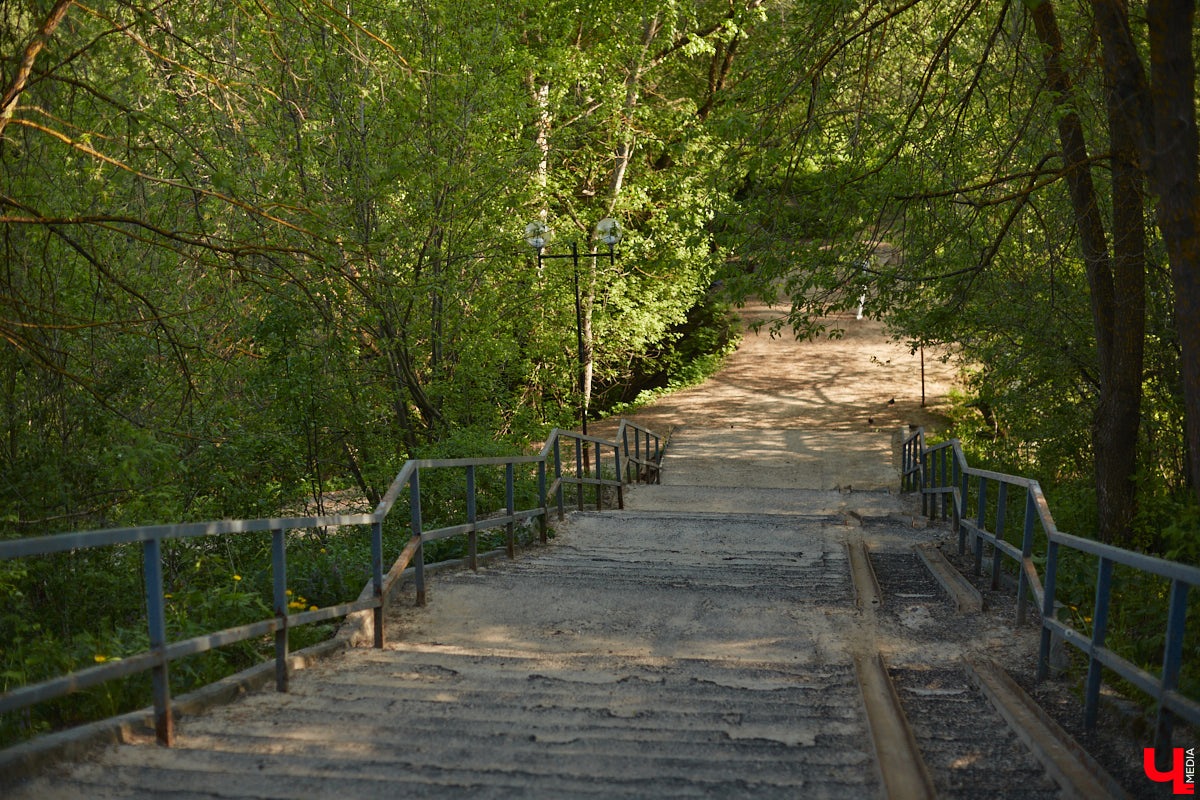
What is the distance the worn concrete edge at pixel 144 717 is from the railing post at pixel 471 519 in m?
1.59

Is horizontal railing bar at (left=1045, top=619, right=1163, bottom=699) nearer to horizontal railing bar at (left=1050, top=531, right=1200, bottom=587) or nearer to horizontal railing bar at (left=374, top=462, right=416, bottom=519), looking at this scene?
horizontal railing bar at (left=1050, top=531, right=1200, bottom=587)

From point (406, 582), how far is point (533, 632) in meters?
1.14

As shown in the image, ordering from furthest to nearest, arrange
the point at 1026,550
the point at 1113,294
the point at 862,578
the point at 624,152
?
the point at 624,152 → the point at 1113,294 → the point at 862,578 → the point at 1026,550

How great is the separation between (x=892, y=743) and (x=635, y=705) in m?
1.10

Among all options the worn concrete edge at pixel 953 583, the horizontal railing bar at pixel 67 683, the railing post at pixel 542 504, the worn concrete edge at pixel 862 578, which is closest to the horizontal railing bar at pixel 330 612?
A: the horizontal railing bar at pixel 67 683

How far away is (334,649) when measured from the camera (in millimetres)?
5078

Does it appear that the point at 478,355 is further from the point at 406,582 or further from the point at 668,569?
the point at 406,582

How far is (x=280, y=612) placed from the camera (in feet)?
14.1

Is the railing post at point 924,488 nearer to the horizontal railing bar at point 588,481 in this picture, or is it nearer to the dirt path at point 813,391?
the horizontal railing bar at point 588,481

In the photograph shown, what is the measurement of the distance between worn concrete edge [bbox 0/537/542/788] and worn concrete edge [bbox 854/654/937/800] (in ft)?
8.65

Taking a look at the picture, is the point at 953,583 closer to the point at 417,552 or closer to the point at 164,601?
the point at 417,552

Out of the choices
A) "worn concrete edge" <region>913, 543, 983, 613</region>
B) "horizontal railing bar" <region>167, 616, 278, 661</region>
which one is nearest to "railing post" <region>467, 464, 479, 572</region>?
"horizontal railing bar" <region>167, 616, 278, 661</region>

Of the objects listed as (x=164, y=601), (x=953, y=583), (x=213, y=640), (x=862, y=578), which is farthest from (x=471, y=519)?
(x=953, y=583)

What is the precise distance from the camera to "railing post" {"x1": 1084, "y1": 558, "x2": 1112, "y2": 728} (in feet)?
12.9
